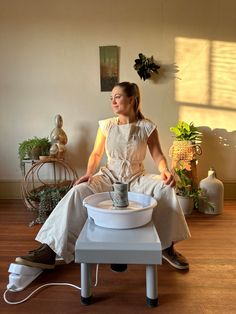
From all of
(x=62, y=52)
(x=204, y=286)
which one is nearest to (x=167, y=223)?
(x=204, y=286)

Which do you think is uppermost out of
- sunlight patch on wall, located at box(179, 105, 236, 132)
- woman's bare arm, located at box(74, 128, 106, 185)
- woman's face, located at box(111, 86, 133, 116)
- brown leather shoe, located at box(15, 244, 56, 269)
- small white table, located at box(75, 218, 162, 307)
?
woman's face, located at box(111, 86, 133, 116)

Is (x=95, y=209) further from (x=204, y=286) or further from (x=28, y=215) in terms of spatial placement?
(x=28, y=215)

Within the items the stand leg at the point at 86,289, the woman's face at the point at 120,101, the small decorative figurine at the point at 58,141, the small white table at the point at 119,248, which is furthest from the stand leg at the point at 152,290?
the small decorative figurine at the point at 58,141

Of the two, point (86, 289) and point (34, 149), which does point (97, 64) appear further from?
A: point (86, 289)

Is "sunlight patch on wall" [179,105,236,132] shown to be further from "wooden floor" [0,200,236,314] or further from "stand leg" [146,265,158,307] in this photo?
"stand leg" [146,265,158,307]

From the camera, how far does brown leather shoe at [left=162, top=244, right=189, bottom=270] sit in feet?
5.44

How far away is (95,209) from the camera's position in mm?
1331

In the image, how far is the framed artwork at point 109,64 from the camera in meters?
2.99

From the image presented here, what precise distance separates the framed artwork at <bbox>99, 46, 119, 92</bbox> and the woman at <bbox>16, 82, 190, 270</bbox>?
4.02ft

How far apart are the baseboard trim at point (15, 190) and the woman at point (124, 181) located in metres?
1.60

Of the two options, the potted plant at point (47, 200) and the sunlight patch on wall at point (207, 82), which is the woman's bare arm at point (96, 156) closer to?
the potted plant at point (47, 200)

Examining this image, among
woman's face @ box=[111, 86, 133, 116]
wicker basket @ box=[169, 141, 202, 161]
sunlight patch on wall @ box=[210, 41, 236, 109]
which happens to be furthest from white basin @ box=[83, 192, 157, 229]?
sunlight patch on wall @ box=[210, 41, 236, 109]

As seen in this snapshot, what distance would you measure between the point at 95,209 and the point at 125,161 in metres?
0.54

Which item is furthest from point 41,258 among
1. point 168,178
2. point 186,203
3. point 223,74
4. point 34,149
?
point 223,74
